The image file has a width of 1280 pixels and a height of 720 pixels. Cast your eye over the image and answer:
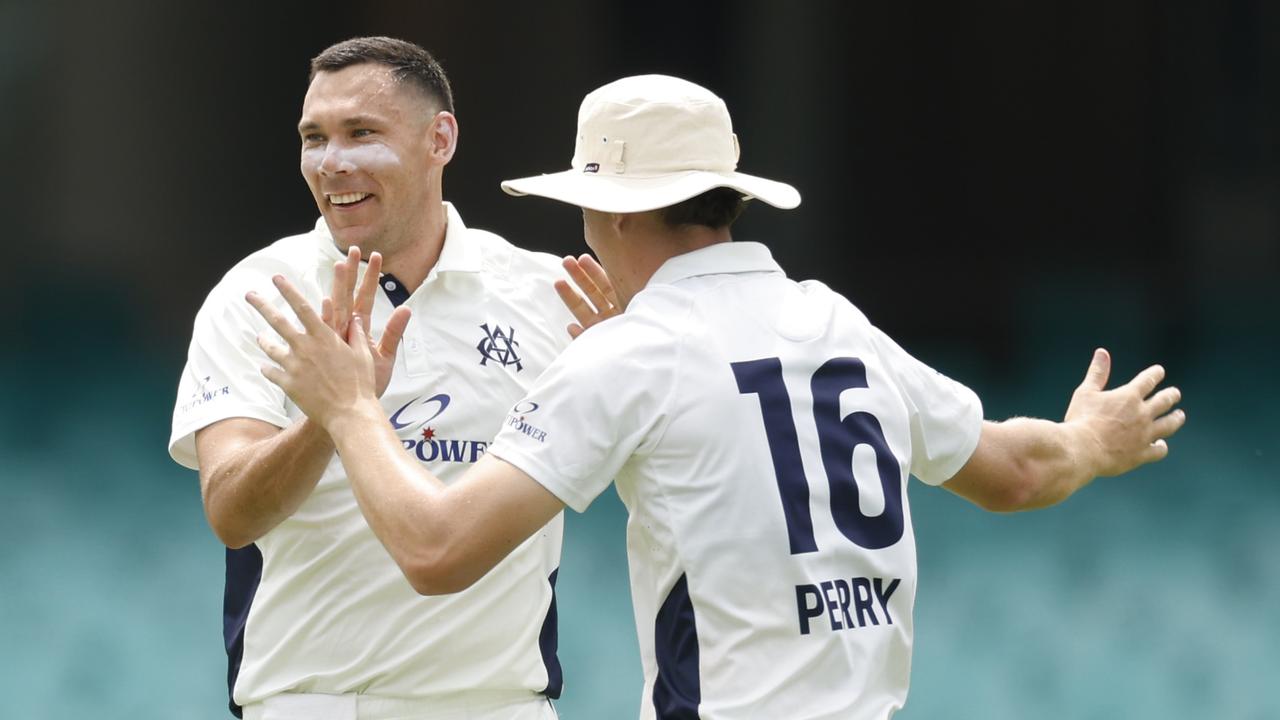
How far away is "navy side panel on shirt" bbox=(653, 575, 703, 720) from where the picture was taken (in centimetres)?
254

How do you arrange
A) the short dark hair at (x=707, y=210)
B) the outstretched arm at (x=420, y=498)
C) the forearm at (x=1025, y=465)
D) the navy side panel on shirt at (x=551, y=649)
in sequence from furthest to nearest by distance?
the navy side panel on shirt at (x=551, y=649) < the forearm at (x=1025, y=465) < the short dark hair at (x=707, y=210) < the outstretched arm at (x=420, y=498)

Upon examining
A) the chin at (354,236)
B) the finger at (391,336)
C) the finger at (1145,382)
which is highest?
the finger at (391,336)

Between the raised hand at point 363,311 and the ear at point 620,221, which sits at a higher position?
the ear at point 620,221

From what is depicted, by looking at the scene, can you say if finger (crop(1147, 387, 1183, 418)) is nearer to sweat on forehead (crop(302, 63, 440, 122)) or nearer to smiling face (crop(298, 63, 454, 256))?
smiling face (crop(298, 63, 454, 256))

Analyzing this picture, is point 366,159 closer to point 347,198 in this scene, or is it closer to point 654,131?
point 347,198

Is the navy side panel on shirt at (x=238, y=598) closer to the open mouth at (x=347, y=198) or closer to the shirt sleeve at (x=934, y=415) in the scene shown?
the open mouth at (x=347, y=198)

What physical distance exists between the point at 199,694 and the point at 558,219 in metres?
2.39

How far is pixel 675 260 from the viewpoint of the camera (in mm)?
2686

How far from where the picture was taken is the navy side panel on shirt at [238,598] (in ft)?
10.9

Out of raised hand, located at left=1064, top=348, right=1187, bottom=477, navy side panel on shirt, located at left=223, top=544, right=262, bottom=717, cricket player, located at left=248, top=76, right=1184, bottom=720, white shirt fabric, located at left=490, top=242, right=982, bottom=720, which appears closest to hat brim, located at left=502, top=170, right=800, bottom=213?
cricket player, located at left=248, top=76, right=1184, bottom=720

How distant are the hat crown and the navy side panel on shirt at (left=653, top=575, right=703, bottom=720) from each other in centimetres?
70

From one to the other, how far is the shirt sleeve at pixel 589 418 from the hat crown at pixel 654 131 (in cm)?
38

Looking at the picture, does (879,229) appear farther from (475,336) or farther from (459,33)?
(475,336)

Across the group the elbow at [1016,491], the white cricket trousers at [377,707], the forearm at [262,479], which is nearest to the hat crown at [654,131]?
the forearm at [262,479]
